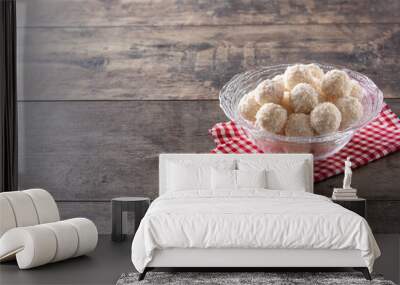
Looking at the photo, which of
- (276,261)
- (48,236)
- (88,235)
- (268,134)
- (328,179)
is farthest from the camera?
(328,179)

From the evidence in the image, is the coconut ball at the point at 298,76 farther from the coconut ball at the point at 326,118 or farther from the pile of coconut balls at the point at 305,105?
the coconut ball at the point at 326,118

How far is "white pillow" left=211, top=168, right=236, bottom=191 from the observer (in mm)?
4766

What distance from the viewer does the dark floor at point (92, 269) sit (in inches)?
141

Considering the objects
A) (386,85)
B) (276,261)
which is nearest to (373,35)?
(386,85)

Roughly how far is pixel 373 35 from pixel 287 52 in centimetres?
71

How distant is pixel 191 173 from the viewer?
491cm

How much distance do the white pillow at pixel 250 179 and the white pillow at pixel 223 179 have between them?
0.12 ft

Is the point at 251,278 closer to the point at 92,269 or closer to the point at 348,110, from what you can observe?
the point at 92,269

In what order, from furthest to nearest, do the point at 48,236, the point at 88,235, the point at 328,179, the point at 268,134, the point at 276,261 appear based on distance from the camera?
the point at 328,179
the point at 268,134
the point at 88,235
the point at 48,236
the point at 276,261

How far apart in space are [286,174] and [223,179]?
0.48 m

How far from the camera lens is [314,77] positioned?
15.1 feet

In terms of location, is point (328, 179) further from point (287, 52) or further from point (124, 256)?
point (124, 256)

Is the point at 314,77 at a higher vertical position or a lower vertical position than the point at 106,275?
higher

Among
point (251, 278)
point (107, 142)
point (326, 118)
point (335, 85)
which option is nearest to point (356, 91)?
point (335, 85)
